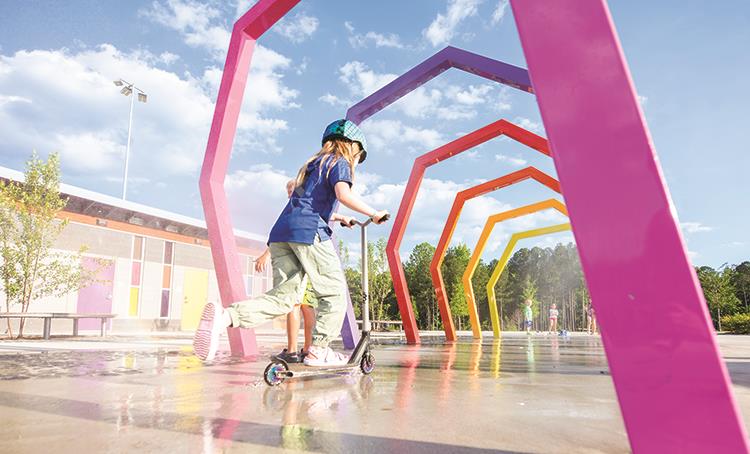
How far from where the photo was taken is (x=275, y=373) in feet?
10.9

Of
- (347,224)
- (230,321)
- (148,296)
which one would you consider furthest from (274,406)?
(148,296)

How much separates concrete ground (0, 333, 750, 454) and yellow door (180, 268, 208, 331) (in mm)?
22546

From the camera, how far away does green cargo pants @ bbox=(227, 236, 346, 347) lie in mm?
3256

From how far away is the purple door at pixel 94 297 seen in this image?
20.2 m

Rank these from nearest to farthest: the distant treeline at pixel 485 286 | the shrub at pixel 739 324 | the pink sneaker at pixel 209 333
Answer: the pink sneaker at pixel 209 333, the shrub at pixel 739 324, the distant treeline at pixel 485 286

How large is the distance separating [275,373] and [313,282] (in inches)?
27.5

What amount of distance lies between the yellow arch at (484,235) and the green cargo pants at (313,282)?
1233 cm

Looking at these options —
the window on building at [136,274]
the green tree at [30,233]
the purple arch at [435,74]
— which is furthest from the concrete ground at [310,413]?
the window on building at [136,274]

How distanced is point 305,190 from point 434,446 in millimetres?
2043

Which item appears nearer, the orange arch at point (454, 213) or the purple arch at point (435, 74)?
the purple arch at point (435, 74)

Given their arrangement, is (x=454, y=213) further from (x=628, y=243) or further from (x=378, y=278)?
(x=378, y=278)

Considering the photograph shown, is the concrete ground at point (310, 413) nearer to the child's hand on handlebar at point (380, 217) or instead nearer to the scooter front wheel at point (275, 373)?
the scooter front wheel at point (275, 373)

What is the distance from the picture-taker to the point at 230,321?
291cm

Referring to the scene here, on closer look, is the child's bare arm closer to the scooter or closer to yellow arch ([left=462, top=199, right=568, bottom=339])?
the scooter
